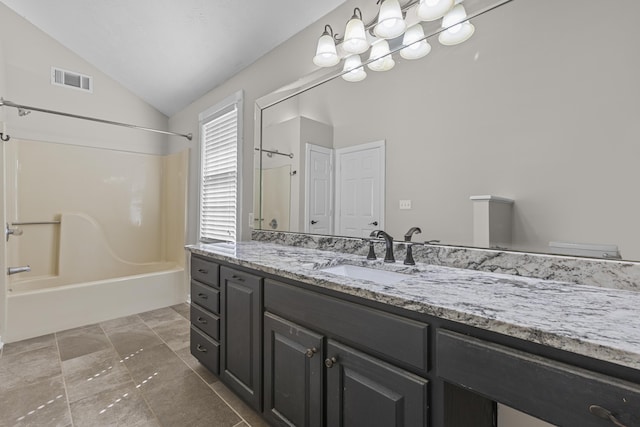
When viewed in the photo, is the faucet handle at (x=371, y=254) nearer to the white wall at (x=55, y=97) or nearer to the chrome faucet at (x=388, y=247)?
the chrome faucet at (x=388, y=247)

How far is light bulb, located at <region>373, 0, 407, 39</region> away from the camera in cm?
157

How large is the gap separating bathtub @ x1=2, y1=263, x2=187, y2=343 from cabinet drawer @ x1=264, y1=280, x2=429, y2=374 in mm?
2454

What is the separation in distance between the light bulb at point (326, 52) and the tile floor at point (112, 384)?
2144 millimetres

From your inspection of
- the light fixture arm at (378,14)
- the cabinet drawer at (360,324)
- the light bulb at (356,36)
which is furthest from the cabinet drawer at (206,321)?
the light fixture arm at (378,14)

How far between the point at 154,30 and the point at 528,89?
2.90m

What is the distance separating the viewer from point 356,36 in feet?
5.77

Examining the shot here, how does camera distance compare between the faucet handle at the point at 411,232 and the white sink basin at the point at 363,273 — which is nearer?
the white sink basin at the point at 363,273

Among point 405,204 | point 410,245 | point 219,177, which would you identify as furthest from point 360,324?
point 219,177

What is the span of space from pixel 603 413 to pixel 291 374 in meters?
1.03

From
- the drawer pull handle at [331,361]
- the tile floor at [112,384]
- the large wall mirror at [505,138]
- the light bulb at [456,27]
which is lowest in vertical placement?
the tile floor at [112,384]

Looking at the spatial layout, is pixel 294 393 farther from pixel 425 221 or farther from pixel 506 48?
pixel 506 48

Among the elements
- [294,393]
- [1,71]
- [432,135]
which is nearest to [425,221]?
[432,135]

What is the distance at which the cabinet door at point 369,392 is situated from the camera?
89cm

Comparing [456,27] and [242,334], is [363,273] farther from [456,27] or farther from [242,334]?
[456,27]
